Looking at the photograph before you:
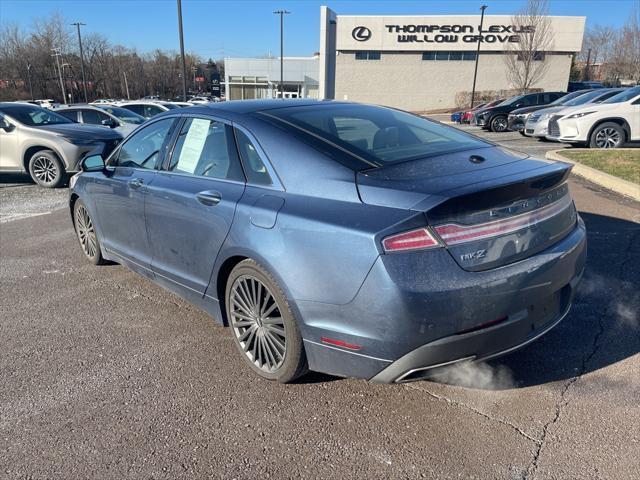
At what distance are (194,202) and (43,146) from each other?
7.91 meters

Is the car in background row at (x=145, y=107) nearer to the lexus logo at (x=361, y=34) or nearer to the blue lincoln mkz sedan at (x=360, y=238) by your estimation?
the blue lincoln mkz sedan at (x=360, y=238)

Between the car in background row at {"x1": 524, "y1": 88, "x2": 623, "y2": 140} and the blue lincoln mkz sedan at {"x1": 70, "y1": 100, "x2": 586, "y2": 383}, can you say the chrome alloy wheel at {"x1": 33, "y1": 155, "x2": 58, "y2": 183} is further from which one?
the car in background row at {"x1": 524, "y1": 88, "x2": 623, "y2": 140}

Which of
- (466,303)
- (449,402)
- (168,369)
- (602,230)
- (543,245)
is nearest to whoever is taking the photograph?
(466,303)

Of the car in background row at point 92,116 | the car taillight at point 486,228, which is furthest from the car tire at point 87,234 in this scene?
the car in background row at point 92,116

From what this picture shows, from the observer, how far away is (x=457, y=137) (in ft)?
10.9

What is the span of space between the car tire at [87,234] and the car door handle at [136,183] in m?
1.13

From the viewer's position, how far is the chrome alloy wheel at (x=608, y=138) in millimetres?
11719

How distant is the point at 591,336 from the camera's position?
330cm

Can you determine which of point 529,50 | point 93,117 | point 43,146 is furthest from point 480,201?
point 529,50

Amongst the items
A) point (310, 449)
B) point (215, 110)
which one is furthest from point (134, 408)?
point (215, 110)

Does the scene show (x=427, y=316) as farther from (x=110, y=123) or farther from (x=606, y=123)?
(x=606, y=123)

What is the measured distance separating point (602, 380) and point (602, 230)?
3.27 metres

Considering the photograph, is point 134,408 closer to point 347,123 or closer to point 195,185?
point 195,185

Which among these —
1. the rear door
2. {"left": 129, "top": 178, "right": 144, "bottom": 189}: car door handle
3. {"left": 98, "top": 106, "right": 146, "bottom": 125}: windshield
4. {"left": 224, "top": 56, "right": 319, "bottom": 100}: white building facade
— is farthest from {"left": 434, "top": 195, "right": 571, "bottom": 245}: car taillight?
{"left": 224, "top": 56, "right": 319, "bottom": 100}: white building facade
